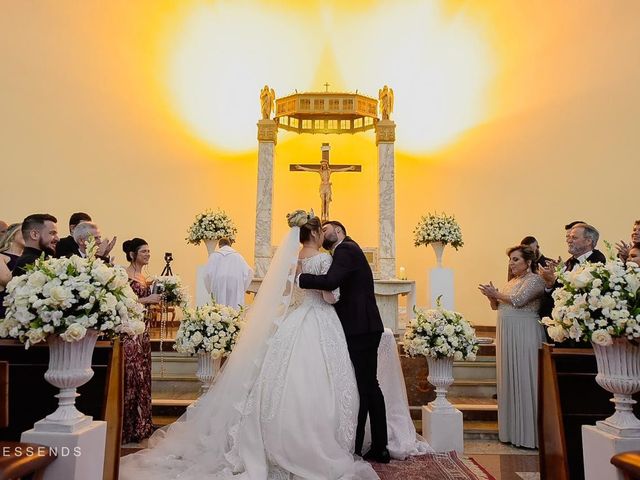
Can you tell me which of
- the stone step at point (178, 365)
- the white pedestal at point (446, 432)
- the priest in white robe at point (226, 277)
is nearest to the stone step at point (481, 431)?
the white pedestal at point (446, 432)

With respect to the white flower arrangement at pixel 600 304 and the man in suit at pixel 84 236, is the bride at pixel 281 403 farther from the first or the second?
the white flower arrangement at pixel 600 304

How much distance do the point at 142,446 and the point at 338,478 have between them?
198cm

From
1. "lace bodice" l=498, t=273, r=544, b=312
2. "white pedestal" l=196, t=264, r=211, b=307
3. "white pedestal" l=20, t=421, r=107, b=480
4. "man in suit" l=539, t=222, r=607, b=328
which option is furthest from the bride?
"white pedestal" l=196, t=264, r=211, b=307

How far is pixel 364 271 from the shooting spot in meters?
3.94

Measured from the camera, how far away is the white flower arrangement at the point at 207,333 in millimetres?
4254

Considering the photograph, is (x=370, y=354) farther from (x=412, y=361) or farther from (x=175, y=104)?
(x=175, y=104)

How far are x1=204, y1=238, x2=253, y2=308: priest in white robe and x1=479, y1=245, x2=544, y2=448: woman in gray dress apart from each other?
345 cm

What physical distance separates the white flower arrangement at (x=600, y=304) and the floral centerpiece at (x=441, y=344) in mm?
1718

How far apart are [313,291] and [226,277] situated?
3.20 metres

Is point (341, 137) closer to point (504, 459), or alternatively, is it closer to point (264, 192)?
point (264, 192)

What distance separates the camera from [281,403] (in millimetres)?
3309

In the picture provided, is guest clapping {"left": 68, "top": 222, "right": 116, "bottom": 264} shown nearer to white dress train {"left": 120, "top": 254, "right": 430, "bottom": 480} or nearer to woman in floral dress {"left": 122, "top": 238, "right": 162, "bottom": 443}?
woman in floral dress {"left": 122, "top": 238, "right": 162, "bottom": 443}

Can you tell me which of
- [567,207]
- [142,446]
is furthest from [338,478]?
[567,207]

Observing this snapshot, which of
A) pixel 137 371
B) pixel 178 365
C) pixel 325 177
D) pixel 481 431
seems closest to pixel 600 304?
pixel 481 431
